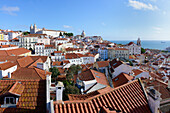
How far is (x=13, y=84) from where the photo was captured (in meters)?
6.72

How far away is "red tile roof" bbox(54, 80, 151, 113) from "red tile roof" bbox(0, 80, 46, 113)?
5.60 ft

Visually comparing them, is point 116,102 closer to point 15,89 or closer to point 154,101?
point 154,101

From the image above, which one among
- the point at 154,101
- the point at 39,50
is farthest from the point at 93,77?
the point at 39,50

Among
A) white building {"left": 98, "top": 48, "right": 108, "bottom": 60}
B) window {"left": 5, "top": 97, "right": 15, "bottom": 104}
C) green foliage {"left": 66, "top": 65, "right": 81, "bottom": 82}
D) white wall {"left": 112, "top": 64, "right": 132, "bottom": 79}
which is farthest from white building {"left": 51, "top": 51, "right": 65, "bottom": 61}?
window {"left": 5, "top": 97, "right": 15, "bottom": 104}

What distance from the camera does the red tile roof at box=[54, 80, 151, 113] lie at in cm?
459

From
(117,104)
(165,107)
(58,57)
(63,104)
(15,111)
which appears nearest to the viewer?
(63,104)

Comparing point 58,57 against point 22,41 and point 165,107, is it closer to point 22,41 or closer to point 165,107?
point 22,41

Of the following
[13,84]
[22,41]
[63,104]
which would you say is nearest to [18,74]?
[13,84]

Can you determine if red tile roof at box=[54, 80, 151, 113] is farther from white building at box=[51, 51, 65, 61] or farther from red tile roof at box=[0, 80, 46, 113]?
white building at box=[51, 51, 65, 61]

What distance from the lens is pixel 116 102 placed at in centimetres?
530

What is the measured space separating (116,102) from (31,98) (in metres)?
3.69

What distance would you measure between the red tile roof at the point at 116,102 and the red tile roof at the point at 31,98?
1708mm

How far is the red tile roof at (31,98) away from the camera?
571 cm

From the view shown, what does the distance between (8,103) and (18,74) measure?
11.4 meters
